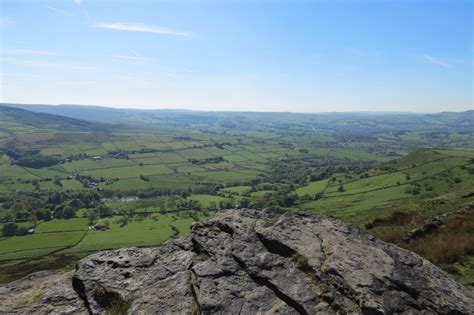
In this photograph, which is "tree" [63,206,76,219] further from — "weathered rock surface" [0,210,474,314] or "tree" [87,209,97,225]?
"weathered rock surface" [0,210,474,314]

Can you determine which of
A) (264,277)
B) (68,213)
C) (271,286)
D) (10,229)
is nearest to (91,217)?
(68,213)

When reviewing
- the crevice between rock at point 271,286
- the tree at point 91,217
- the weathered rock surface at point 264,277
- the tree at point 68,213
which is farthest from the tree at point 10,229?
the crevice between rock at point 271,286

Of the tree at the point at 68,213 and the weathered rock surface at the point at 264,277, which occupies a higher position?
the weathered rock surface at the point at 264,277

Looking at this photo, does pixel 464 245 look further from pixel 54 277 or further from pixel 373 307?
pixel 54 277

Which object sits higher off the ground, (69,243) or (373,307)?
(373,307)

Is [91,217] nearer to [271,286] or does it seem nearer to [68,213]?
[68,213]

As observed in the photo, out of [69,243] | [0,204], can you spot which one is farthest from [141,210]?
[0,204]

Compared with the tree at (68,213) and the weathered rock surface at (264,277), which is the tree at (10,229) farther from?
the weathered rock surface at (264,277)

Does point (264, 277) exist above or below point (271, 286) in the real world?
above
